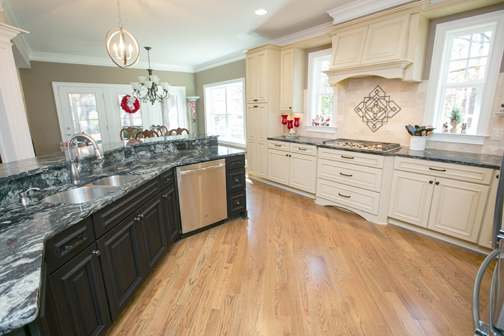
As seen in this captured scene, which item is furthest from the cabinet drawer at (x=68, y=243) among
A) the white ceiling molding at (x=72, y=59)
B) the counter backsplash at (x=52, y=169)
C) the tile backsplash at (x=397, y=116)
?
the white ceiling molding at (x=72, y=59)

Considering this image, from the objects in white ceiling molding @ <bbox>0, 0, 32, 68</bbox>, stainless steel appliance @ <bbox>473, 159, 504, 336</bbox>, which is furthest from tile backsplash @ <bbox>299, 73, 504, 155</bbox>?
white ceiling molding @ <bbox>0, 0, 32, 68</bbox>

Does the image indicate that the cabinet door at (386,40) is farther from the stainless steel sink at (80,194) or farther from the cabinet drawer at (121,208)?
the stainless steel sink at (80,194)

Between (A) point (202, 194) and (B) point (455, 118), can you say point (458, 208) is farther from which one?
(A) point (202, 194)

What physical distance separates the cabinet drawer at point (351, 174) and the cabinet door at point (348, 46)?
138cm

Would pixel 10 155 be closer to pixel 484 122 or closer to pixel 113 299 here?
pixel 113 299

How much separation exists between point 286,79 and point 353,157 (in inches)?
80.5

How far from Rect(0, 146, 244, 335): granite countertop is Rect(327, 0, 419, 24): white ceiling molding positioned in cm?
302

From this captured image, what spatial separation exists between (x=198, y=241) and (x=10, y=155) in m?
2.46

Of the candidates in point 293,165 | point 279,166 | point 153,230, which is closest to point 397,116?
point 293,165

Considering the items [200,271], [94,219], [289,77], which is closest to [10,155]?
[94,219]

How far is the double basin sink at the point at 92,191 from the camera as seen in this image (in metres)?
1.75

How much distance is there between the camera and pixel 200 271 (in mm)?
2268

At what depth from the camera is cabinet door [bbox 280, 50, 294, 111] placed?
14.2 ft

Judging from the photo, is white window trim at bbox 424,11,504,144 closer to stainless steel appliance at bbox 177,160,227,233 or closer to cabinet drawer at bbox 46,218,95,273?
stainless steel appliance at bbox 177,160,227,233
